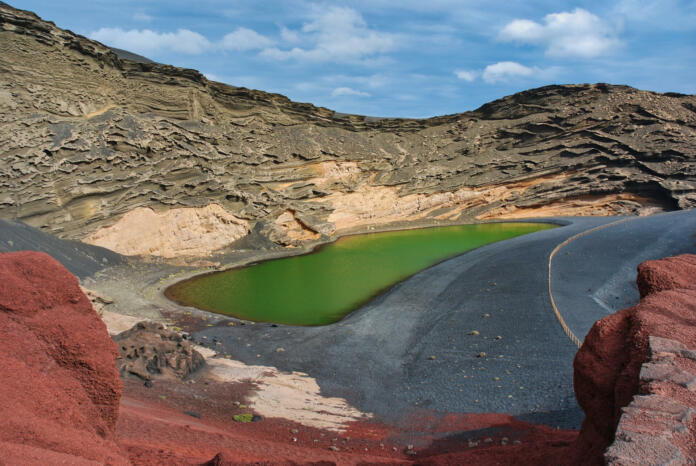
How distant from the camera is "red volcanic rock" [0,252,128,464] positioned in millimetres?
3312

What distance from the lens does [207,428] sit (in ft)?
22.6

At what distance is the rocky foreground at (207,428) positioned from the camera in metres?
3.13

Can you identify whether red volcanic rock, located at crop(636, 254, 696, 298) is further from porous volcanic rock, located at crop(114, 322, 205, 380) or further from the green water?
the green water

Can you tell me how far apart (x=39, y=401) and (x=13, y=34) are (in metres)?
31.2

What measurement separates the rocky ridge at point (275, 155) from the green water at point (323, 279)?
4671 millimetres

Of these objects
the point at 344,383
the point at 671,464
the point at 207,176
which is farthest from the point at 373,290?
the point at 671,464

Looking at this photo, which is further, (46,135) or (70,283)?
(46,135)

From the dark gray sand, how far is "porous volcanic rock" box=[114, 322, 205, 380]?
2.50 metres

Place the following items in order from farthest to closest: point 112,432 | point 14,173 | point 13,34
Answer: point 13,34, point 14,173, point 112,432

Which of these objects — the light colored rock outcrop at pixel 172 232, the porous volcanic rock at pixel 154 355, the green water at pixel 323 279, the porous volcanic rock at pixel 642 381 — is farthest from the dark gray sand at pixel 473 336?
the light colored rock outcrop at pixel 172 232

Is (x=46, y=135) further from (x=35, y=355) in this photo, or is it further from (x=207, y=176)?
(x=35, y=355)

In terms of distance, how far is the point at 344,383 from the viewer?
35.6ft

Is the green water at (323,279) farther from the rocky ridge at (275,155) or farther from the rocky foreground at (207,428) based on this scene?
the rocky foreground at (207,428)

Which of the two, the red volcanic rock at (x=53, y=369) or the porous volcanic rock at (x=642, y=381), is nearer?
the porous volcanic rock at (x=642, y=381)
